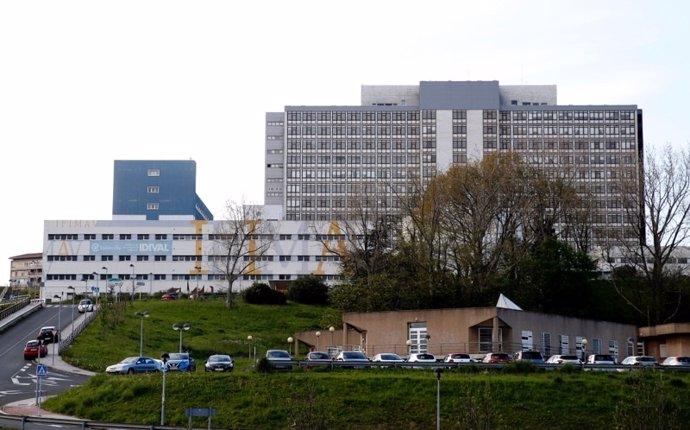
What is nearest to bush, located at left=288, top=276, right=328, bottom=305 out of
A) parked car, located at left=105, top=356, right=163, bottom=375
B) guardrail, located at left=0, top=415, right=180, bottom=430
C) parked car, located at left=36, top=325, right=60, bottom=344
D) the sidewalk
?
parked car, located at left=36, top=325, right=60, bottom=344

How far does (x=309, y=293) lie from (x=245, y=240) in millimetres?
19082

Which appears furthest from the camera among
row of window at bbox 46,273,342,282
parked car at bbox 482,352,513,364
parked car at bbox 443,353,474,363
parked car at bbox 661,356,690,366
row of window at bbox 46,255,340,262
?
row of window at bbox 46,255,340,262

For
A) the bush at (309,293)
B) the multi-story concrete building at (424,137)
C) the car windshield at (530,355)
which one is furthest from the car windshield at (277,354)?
the multi-story concrete building at (424,137)

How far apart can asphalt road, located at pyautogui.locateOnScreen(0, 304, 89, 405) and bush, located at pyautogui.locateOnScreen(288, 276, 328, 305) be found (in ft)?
81.5

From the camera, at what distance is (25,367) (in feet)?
244

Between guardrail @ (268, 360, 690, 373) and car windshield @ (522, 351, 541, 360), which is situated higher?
car windshield @ (522, 351, 541, 360)

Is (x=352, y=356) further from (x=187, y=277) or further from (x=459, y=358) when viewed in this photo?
(x=187, y=277)

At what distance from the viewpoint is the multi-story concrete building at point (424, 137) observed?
561ft

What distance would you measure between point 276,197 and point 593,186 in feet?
169

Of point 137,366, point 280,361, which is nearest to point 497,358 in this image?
point 280,361

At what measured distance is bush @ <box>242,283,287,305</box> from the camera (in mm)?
117375

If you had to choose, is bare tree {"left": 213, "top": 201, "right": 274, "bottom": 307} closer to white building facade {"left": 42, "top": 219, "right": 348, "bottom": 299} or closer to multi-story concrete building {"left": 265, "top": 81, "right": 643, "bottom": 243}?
white building facade {"left": 42, "top": 219, "right": 348, "bottom": 299}

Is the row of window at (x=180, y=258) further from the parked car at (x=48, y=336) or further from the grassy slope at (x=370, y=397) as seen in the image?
the grassy slope at (x=370, y=397)

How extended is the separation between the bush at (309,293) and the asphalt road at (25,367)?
24.8 metres
